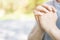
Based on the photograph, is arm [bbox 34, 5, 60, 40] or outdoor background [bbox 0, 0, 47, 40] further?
outdoor background [bbox 0, 0, 47, 40]

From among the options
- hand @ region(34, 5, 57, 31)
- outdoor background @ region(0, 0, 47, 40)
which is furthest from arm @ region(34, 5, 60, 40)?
outdoor background @ region(0, 0, 47, 40)

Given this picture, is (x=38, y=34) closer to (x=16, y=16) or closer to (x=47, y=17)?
(x=47, y=17)

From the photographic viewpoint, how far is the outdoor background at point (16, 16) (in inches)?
27.4

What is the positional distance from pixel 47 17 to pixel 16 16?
0.21 meters

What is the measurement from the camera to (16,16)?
0.71 metres

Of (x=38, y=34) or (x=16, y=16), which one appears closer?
(x=38, y=34)

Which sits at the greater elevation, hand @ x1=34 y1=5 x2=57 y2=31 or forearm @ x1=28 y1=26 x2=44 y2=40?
hand @ x1=34 y1=5 x2=57 y2=31

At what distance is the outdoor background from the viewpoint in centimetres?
70

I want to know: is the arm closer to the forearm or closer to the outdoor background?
the forearm

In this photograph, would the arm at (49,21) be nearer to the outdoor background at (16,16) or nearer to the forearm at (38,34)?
the forearm at (38,34)

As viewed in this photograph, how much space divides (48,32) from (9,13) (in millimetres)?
245

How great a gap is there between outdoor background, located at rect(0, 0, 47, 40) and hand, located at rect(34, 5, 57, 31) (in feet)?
0.50

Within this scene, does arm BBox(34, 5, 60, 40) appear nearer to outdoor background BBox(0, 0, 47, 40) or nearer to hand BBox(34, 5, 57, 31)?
hand BBox(34, 5, 57, 31)

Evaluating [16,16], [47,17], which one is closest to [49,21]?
[47,17]
